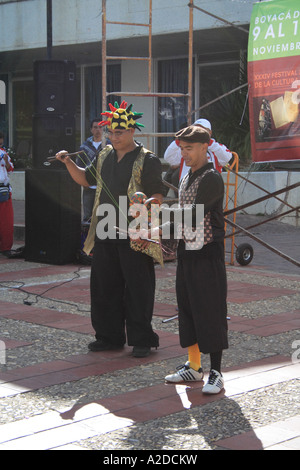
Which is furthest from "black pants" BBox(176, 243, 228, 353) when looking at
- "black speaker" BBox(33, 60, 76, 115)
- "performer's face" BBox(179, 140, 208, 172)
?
"black speaker" BBox(33, 60, 76, 115)

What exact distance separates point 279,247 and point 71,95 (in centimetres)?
405

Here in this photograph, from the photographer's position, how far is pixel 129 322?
6.54 m

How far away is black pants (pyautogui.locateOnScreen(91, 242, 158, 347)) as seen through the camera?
255 inches

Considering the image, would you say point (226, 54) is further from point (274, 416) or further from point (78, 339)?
point (274, 416)

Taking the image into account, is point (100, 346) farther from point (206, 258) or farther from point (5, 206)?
point (5, 206)

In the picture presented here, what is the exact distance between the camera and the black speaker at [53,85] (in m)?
11.8

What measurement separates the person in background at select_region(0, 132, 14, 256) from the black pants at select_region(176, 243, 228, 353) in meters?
7.11

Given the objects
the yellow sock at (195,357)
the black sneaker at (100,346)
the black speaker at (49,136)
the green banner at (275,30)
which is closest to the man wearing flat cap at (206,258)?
the yellow sock at (195,357)

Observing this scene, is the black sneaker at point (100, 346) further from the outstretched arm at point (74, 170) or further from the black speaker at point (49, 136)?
the black speaker at point (49, 136)

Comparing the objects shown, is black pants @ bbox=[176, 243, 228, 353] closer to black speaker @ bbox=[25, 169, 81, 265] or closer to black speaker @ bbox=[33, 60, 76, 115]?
black speaker @ bbox=[25, 169, 81, 265]

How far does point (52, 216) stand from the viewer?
11492 mm

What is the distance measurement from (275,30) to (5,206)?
5489mm

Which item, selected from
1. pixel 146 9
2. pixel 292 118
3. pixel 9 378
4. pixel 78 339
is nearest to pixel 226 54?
pixel 146 9

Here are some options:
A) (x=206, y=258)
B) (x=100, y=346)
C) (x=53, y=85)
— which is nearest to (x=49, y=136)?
(x=53, y=85)
